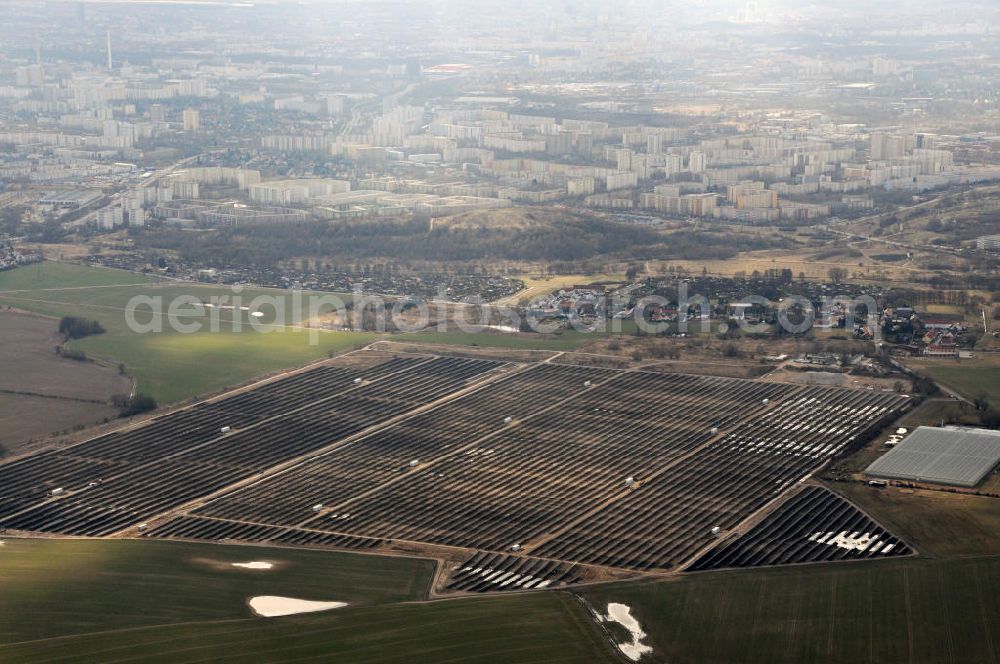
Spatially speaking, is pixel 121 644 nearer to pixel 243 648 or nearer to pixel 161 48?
pixel 243 648

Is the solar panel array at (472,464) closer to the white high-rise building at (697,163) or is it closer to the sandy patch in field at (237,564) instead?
the sandy patch in field at (237,564)

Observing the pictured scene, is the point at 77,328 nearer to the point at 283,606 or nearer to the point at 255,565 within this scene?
the point at 255,565

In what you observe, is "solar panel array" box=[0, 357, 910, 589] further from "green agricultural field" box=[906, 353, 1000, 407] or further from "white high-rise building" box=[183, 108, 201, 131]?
"white high-rise building" box=[183, 108, 201, 131]

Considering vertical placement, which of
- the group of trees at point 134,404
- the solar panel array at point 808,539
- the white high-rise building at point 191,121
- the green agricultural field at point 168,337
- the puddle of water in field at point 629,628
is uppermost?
the white high-rise building at point 191,121

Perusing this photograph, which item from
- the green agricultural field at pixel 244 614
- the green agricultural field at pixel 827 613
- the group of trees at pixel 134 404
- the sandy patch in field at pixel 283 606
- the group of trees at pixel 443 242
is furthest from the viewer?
the group of trees at pixel 443 242

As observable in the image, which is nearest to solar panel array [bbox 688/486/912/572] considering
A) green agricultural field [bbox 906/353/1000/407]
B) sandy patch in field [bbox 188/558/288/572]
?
sandy patch in field [bbox 188/558/288/572]

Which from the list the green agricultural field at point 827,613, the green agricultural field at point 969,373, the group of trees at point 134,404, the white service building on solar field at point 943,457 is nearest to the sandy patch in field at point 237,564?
the green agricultural field at point 827,613

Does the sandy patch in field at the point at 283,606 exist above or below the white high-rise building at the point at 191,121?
below

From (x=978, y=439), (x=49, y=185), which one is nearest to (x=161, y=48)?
(x=49, y=185)
